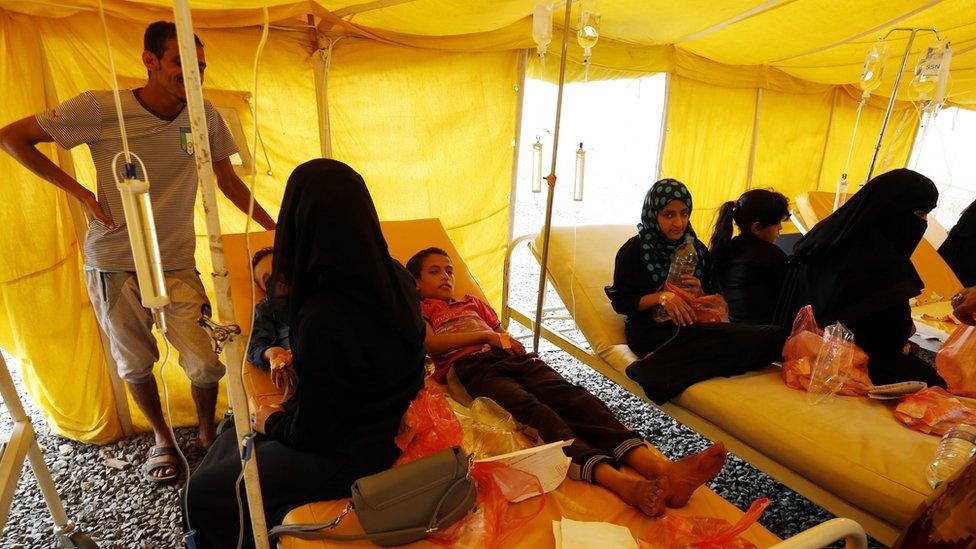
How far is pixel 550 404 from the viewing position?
2074 millimetres

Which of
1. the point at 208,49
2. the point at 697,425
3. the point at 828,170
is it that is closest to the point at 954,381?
the point at 697,425

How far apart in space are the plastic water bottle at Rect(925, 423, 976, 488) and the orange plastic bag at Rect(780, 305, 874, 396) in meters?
0.44

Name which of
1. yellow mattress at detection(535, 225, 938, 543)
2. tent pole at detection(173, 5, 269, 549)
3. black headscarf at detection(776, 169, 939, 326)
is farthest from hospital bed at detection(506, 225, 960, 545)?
tent pole at detection(173, 5, 269, 549)

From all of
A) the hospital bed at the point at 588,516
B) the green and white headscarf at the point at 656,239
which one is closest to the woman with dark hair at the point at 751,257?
the green and white headscarf at the point at 656,239

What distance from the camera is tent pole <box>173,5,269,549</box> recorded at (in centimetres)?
88

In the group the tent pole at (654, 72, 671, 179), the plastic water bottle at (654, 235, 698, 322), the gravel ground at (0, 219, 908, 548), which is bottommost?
the gravel ground at (0, 219, 908, 548)

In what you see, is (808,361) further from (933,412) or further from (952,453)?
(952,453)

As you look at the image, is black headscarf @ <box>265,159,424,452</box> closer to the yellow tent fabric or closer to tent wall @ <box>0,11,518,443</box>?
the yellow tent fabric

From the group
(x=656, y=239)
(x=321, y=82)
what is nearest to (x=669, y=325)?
(x=656, y=239)

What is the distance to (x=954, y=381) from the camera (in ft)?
7.22

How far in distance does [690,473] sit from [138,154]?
2395 millimetres

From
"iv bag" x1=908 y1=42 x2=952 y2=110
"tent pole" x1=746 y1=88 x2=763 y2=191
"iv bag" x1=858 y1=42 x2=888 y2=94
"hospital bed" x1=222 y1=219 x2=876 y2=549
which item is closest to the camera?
"hospital bed" x1=222 y1=219 x2=876 y2=549

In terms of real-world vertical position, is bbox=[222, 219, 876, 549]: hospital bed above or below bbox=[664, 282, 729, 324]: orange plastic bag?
below

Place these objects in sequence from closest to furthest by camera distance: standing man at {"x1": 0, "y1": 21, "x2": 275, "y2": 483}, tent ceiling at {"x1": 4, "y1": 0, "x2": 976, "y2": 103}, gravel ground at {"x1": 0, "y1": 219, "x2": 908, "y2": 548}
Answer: standing man at {"x1": 0, "y1": 21, "x2": 275, "y2": 483} < gravel ground at {"x1": 0, "y1": 219, "x2": 908, "y2": 548} < tent ceiling at {"x1": 4, "y1": 0, "x2": 976, "y2": 103}
